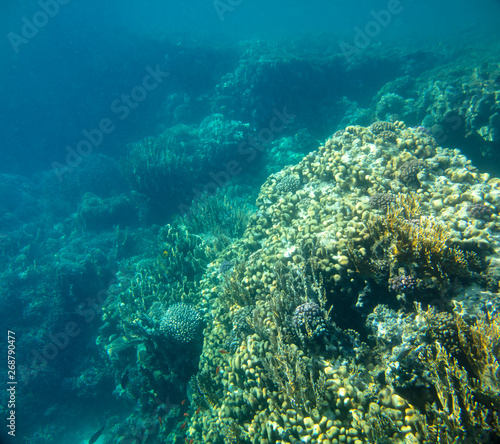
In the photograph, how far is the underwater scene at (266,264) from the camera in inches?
112

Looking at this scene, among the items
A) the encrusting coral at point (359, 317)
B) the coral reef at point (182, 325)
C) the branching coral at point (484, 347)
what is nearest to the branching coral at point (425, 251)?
the encrusting coral at point (359, 317)

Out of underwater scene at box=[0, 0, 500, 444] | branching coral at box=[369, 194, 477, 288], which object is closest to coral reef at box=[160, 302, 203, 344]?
underwater scene at box=[0, 0, 500, 444]

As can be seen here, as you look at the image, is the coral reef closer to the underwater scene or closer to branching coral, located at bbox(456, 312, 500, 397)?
the underwater scene

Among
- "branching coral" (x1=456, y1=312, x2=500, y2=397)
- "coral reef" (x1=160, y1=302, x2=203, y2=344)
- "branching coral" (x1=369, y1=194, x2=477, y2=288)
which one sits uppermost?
"branching coral" (x1=369, y1=194, x2=477, y2=288)

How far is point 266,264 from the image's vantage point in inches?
192

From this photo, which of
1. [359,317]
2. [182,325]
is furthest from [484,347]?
[182,325]

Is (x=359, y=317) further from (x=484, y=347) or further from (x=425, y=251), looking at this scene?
(x=484, y=347)

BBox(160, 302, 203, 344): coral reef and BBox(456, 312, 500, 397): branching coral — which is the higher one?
BBox(160, 302, 203, 344): coral reef

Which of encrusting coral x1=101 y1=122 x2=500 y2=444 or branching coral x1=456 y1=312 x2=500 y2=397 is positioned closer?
branching coral x1=456 y1=312 x2=500 y2=397

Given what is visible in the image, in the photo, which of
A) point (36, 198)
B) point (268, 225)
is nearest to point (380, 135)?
point (268, 225)

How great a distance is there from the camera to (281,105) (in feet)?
50.1

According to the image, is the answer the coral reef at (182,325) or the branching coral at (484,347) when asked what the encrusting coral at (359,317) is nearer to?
the branching coral at (484,347)

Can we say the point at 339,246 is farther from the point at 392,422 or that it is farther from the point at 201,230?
the point at 201,230

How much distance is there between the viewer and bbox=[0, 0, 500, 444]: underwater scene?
9.30 feet
